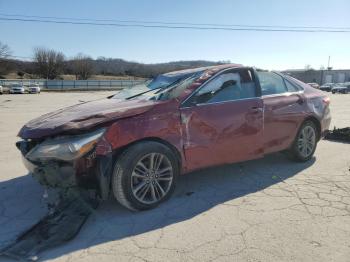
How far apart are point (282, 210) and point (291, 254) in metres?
0.91

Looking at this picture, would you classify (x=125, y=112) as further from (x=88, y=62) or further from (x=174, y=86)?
(x=88, y=62)

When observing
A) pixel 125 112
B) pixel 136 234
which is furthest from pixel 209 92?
pixel 136 234

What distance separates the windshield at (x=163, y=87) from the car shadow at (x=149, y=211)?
1236 millimetres

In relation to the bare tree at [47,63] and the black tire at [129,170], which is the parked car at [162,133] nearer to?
the black tire at [129,170]

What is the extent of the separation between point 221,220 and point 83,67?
90.9 metres

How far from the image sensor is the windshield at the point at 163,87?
425cm

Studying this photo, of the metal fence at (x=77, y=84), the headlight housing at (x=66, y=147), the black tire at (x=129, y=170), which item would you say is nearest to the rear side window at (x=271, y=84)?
the black tire at (x=129, y=170)

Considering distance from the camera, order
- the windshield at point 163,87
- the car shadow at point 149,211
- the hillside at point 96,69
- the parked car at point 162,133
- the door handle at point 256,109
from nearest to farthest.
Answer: the car shadow at point 149,211 < the parked car at point 162,133 < the windshield at point 163,87 < the door handle at point 256,109 < the hillside at point 96,69

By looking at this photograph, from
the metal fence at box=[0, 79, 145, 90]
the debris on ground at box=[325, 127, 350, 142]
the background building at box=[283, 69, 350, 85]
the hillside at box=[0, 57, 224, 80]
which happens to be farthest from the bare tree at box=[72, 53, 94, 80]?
the debris on ground at box=[325, 127, 350, 142]

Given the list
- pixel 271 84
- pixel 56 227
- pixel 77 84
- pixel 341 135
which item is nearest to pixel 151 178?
pixel 56 227

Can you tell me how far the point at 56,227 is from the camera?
337 cm

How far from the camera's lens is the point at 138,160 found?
368 centimetres

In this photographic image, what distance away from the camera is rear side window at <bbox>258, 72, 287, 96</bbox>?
197 inches

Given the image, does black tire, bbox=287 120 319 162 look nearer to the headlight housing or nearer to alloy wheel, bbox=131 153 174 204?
alloy wheel, bbox=131 153 174 204
